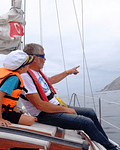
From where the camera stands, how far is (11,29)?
3020mm

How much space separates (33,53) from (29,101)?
485 mm

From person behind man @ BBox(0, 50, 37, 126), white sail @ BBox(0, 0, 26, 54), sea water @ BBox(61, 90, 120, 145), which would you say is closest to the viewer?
person behind man @ BBox(0, 50, 37, 126)

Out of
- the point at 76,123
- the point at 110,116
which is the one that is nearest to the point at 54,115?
the point at 76,123

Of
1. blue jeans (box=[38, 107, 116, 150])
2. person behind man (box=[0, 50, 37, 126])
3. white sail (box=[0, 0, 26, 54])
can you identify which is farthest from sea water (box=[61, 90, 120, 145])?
person behind man (box=[0, 50, 37, 126])

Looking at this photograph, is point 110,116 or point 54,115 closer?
point 54,115

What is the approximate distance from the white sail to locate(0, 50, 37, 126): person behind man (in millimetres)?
1694

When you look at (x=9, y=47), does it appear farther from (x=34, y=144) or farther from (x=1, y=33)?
(x=34, y=144)

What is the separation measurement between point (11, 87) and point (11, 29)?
196 cm

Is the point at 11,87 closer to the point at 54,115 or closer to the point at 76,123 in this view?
the point at 54,115

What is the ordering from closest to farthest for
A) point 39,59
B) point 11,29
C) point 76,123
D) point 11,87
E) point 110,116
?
point 11,87, point 76,123, point 39,59, point 11,29, point 110,116

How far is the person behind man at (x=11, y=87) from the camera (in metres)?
1.29

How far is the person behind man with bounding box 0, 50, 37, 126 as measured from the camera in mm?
1286

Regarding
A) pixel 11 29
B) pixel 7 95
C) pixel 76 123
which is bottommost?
pixel 76 123

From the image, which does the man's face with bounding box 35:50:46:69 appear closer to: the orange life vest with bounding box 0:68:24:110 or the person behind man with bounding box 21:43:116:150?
the person behind man with bounding box 21:43:116:150
